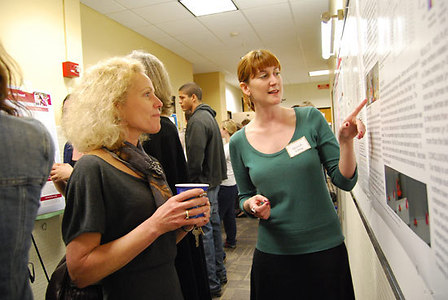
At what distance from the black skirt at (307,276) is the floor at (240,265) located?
1.65m

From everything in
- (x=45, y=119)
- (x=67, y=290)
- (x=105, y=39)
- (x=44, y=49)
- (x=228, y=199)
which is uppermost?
(x=105, y=39)

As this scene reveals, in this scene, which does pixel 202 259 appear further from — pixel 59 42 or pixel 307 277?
pixel 59 42

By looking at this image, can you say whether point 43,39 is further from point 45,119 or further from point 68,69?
point 45,119

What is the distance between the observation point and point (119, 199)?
3.00 feet

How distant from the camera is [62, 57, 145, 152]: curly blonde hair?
0.96m

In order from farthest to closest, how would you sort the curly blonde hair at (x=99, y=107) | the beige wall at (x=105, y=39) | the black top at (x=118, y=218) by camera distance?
the beige wall at (x=105, y=39), the curly blonde hair at (x=99, y=107), the black top at (x=118, y=218)

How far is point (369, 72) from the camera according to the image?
0.87 metres

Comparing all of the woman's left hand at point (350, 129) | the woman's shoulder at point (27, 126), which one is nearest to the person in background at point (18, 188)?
the woman's shoulder at point (27, 126)

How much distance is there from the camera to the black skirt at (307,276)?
3.77 ft

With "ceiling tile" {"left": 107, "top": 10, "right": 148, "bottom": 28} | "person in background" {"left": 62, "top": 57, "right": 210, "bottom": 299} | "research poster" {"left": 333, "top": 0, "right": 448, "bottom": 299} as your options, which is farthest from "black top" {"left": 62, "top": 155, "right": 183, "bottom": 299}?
"ceiling tile" {"left": 107, "top": 10, "right": 148, "bottom": 28}

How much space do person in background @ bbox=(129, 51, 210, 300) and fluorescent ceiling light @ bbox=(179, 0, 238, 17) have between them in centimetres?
294

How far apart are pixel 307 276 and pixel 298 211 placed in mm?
247

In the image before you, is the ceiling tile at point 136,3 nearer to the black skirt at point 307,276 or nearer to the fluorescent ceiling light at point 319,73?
the black skirt at point 307,276

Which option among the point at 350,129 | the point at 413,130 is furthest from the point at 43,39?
the point at 413,130
